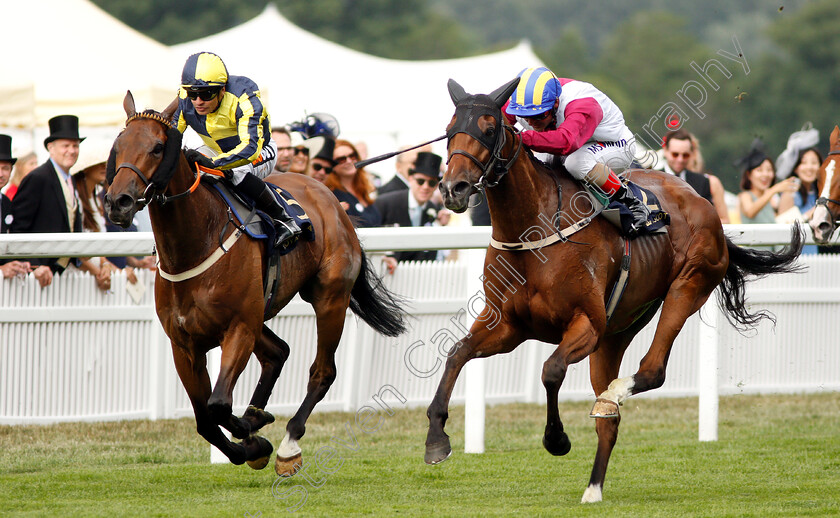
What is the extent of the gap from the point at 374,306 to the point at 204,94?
187 centimetres

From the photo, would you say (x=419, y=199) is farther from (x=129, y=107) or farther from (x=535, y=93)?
(x=129, y=107)

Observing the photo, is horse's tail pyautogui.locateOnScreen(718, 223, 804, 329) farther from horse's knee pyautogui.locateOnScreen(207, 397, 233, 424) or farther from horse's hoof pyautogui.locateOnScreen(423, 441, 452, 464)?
horse's knee pyautogui.locateOnScreen(207, 397, 233, 424)

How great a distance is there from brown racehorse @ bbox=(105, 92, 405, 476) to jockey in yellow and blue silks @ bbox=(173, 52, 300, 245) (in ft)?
0.65

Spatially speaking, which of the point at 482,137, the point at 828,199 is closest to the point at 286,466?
the point at 482,137

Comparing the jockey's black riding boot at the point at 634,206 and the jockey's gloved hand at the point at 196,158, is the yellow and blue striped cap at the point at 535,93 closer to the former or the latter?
the jockey's black riding boot at the point at 634,206

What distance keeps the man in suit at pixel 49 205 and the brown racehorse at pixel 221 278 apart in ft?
5.39

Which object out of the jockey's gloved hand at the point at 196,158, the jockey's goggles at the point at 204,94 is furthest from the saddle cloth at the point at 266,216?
the jockey's goggles at the point at 204,94

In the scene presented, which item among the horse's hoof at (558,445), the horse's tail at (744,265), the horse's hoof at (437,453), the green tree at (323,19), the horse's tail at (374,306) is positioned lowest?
the horse's hoof at (558,445)

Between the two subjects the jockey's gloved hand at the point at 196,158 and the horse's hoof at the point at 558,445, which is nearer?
the jockey's gloved hand at the point at 196,158

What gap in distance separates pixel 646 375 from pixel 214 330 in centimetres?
217

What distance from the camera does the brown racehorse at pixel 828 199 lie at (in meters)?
7.39

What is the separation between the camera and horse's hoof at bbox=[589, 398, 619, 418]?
5609mm

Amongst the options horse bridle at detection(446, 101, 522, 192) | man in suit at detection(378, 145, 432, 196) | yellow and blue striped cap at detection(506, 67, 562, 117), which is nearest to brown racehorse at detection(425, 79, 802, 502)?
horse bridle at detection(446, 101, 522, 192)

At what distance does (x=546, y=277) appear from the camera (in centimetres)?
564
